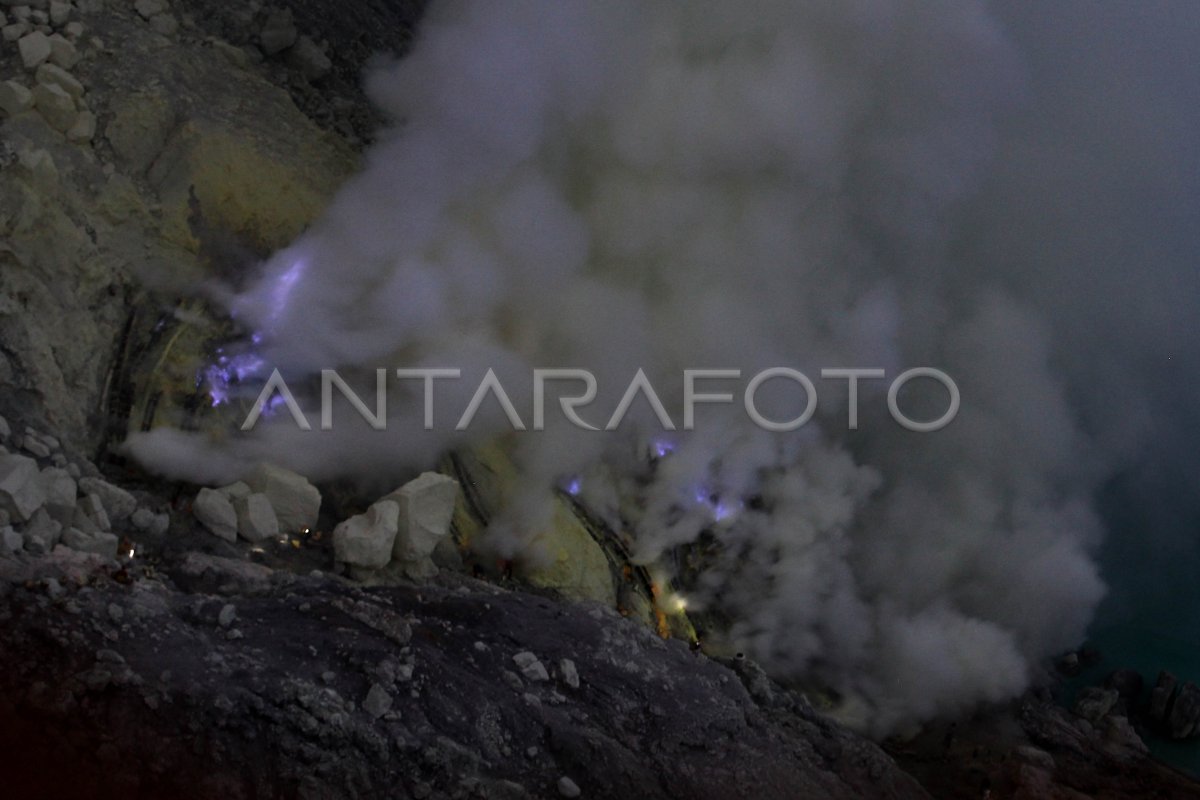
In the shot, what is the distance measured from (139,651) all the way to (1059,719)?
7768mm

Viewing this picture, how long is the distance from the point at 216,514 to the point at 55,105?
10.3 ft

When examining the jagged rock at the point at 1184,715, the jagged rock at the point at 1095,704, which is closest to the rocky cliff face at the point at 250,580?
the jagged rock at the point at 1095,704

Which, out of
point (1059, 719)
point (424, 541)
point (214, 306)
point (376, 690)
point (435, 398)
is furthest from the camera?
point (1059, 719)

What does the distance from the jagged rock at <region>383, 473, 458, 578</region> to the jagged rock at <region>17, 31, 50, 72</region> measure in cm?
393

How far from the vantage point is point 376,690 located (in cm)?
521

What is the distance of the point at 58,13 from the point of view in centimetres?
764

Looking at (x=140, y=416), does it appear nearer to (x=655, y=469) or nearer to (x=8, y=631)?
(x=8, y=631)

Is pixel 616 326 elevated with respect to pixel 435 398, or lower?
elevated

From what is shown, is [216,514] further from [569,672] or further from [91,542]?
[569,672]

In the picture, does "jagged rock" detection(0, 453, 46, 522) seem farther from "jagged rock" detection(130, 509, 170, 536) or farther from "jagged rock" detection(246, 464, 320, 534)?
"jagged rock" detection(246, 464, 320, 534)

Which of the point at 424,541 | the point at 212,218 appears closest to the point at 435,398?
the point at 424,541

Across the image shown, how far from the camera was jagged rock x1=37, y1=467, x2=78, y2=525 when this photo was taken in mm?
5688

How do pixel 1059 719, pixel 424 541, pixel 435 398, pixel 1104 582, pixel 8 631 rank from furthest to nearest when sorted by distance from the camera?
pixel 1104 582
pixel 1059 719
pixel 435 398
pixel 424 541
pixel 8 631

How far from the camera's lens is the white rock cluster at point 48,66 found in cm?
721
